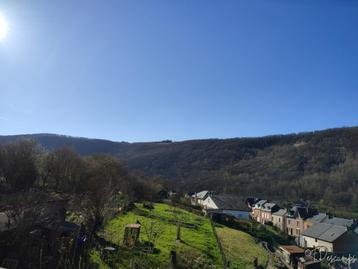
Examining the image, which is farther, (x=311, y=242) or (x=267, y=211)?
(x=267, y=211)

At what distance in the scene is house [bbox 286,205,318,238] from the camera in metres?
61.6

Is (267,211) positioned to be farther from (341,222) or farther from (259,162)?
(259,162)

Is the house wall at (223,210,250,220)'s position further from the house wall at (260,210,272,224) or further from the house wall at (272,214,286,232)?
the house wall at (260,210,272,224)

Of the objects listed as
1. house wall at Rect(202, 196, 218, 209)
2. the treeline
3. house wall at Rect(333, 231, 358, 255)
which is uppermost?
the treeline

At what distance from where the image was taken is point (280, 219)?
69.5 metres

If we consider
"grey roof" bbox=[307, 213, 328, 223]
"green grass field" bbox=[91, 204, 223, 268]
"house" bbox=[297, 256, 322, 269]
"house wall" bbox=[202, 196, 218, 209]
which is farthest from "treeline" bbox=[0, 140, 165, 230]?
"grey roof" bbox=[307, 213, 328, 223]

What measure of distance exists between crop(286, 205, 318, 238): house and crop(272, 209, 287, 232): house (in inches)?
35.7

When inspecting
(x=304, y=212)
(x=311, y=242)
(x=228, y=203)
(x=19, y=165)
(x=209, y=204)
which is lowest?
(x=311, y=242)

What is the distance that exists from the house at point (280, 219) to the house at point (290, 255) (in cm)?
2758

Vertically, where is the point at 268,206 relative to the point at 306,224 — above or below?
above

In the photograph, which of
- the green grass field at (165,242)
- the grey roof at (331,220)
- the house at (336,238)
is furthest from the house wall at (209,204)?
the green grass field at (165,242)

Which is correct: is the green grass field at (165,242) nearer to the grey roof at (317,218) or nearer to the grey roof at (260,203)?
the grey roof at (317,218)

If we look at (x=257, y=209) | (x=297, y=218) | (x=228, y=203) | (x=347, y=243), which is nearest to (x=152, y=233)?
(x=347, y=243)

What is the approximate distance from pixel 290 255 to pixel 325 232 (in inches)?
570
